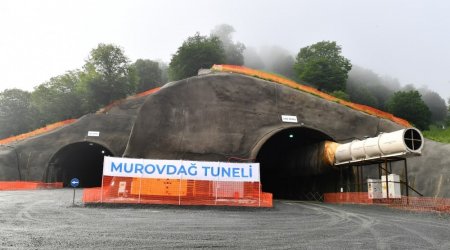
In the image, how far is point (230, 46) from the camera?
336 ft

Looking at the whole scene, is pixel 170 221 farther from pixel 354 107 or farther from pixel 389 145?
pixel 354 107

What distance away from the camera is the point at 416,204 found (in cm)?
2497

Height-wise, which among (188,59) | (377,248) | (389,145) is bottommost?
(377,248)

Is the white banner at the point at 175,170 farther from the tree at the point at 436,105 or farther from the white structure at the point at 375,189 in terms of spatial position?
the tree at the point at 436,105

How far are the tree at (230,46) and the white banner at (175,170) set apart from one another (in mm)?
64102

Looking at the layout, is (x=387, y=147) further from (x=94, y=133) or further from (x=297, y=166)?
(x=94, y=133)

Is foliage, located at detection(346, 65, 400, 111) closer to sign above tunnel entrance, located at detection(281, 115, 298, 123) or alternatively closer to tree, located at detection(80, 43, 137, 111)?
tree, located at detection(80, 43, 137, 111)

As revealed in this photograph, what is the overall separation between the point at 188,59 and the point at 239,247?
62572mm

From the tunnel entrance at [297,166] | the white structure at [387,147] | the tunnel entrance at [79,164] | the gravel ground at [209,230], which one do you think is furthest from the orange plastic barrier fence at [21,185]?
the white structure at [387,147]

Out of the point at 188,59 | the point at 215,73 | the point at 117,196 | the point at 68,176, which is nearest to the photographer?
the point at 117,196

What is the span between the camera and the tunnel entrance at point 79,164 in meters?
51.4

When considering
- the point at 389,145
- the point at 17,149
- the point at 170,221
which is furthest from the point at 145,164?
the point at 17,149

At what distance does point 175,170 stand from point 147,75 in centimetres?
7571

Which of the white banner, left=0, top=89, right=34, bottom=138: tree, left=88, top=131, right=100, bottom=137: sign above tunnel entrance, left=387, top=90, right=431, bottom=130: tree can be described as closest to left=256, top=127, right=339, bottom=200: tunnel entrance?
the white banner
